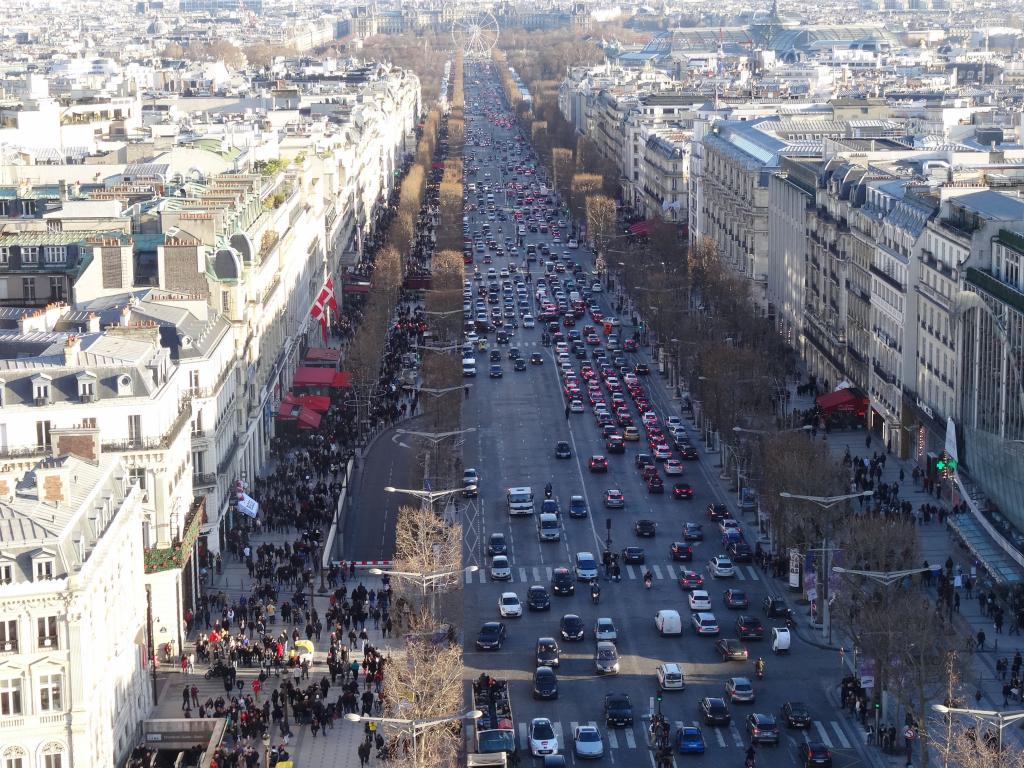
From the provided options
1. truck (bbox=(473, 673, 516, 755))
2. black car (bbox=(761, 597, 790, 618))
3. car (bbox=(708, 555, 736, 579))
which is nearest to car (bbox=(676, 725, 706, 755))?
truck (bbox=(473, 673, 516, 755))

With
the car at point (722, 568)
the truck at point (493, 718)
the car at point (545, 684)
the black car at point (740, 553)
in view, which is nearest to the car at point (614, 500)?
the black car at point (740, 553)

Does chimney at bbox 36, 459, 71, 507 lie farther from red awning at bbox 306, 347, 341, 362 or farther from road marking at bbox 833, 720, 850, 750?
red awning at bbox 306, 347, 341, 362

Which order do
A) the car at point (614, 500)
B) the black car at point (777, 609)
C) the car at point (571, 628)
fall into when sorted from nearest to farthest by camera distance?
the car at point (571, 628)
the black car at point (777, 609)
the car at point (614, 500)

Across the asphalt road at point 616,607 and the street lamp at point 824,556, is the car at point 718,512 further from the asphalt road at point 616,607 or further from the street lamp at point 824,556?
the street lamp at point 824,556

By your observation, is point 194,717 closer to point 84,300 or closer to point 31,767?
point 31,767

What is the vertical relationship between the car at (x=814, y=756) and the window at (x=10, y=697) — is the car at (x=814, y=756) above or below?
below

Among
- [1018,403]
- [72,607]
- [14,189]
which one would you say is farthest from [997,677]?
[14,189]

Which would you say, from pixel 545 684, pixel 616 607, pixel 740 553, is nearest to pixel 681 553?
pixel 740 553
